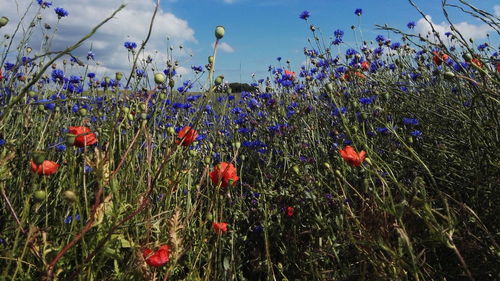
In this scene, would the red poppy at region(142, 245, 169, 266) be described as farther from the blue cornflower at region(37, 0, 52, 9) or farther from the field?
the blue cornflower at region(37, 0, 52, 9)

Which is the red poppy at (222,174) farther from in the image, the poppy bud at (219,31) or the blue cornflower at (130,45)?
the blue cornflower at (130,45)

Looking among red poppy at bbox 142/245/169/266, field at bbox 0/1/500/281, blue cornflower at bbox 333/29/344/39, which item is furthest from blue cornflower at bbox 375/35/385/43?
red poppy at bbox 142/245/169/266

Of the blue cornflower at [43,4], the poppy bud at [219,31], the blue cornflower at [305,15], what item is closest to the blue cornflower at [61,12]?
the blue cornflower at [43,4]

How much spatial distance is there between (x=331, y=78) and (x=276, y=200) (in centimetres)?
204

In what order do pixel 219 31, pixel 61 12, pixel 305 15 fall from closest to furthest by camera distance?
pixel 219 31
pixel 61 12
pixel 305 15

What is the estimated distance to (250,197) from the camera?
2.40 m

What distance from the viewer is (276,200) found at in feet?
7.44

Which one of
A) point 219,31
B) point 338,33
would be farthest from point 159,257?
point 338,33

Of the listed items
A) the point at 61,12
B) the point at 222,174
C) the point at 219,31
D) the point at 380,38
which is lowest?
the point at 222,174

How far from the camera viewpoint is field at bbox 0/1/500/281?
120cm

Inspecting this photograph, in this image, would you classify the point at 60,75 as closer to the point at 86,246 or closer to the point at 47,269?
the point at 86,246

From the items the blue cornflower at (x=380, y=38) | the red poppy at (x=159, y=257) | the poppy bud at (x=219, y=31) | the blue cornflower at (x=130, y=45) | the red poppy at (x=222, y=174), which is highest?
the blue cornflower at (x=380, y=38)

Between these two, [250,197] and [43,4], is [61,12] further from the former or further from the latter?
[250,197]

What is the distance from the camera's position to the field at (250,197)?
120 centimetres
